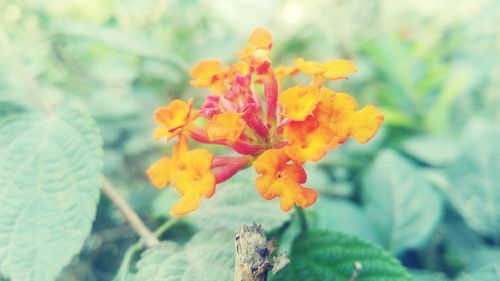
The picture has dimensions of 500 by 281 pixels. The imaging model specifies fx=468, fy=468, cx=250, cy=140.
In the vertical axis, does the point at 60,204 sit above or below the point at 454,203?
above

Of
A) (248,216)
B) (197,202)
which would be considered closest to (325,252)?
(248,216)

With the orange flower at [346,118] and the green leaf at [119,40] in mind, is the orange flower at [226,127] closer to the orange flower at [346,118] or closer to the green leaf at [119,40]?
the orange flower at [346,118]

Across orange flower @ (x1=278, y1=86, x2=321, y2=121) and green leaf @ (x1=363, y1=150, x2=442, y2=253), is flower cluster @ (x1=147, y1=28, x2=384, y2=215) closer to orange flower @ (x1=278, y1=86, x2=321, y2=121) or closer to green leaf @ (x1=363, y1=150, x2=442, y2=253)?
orange flower @ (x1=278, y1=86, x2=321, y2=121)

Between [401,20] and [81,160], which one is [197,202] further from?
[401,20]

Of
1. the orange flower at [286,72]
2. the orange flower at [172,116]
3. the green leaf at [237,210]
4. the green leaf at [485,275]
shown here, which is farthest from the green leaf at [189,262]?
the green leaf at [485,275]

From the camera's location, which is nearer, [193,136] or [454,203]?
[193,136]

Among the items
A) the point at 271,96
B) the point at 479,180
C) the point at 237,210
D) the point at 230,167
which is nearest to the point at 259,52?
the point at 271,96

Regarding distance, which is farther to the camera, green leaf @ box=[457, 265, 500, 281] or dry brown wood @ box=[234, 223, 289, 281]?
green leaf @ box=[457, 265, 500, 281]

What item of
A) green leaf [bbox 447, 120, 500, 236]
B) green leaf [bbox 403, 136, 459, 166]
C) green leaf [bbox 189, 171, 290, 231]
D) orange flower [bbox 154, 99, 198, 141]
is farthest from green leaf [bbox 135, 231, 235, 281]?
green leaf [bbox 403, 136, 459, 166]
